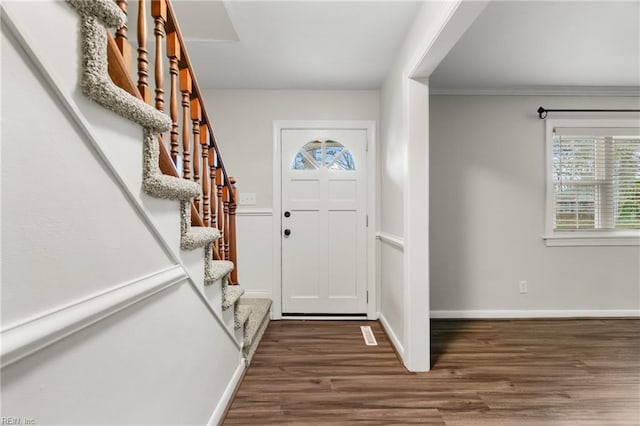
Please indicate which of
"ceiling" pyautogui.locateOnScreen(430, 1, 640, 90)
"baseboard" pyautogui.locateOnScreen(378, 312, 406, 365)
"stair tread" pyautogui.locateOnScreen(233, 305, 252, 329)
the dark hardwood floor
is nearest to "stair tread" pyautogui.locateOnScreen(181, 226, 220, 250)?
"stair tread" pyautogui.locateOnScreen(233, 305, 252, 329)

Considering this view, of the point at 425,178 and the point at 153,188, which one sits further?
the point at 425,178

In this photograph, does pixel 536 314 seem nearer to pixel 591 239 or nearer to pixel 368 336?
pixel 591 239

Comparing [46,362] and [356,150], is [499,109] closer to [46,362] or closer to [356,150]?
[356,150]

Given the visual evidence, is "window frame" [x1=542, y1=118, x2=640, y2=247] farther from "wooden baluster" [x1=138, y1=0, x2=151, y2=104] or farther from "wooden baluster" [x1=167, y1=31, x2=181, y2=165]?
"wooden baluster" [x1=138, y1=0, x2=151, y2=104]

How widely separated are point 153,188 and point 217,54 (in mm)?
1948

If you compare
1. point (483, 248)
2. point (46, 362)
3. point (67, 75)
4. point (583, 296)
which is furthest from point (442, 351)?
point (67, 75)

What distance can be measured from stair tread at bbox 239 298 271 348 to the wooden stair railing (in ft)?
1.38

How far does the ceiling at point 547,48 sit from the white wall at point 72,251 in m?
2.20

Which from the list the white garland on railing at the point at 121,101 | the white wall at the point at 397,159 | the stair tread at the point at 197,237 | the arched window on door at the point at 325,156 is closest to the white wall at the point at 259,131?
the arched window on door at the point at 325,156

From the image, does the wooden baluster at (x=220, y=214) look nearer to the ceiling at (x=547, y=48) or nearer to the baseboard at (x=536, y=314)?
the ceiling at (x=547, y=48)

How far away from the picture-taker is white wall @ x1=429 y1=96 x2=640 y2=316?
10.4 feet

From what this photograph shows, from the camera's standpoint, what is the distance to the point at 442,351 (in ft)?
8.00

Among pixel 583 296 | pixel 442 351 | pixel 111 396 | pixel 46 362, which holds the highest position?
pixel 46 362

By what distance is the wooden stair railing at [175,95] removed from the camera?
101cm
